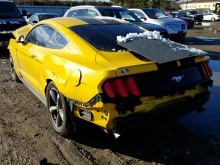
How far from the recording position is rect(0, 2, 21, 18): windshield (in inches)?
382

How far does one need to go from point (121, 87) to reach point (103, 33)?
129 centimetres

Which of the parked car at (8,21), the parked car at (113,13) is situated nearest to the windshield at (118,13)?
the parked car at (113,13)

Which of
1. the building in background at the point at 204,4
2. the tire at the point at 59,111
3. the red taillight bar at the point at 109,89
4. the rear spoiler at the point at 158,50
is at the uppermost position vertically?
the building in background at the point at 204,4

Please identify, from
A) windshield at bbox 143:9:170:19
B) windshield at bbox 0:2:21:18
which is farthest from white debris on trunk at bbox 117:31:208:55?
windshield at bbox 143:9:170:19

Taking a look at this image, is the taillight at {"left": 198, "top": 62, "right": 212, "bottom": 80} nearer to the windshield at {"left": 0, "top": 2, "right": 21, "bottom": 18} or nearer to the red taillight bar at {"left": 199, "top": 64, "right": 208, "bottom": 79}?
the red taillight bar at {"left": 199, "top": 64, "right": 208, "bottom": 79}

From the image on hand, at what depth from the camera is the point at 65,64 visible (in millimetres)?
2895

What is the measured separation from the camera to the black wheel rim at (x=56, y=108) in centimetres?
317

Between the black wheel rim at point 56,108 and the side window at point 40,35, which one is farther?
the side window at point 40,35

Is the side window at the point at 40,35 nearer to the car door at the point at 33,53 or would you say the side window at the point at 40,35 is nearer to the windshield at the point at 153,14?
the car door at the point at 33,53

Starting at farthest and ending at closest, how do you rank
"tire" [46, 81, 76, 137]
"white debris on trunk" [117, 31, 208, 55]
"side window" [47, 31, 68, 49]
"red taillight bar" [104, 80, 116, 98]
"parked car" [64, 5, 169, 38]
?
"parked car" [64, 5, 169, 38] < "side window" [47, 31, 68, 49] < "white debris on trunk" [117, 31, 208, 55] < "tire" [46, 81, 76, 137] < "red taillight bar" [104, 80, 116, 98]

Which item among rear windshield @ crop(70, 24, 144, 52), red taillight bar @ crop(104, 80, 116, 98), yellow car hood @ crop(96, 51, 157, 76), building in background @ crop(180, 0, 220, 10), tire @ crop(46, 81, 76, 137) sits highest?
building in background @ crop(180, 0, 220, 10)

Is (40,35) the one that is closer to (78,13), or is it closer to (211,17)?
(78,13)

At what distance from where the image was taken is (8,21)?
9250 mm

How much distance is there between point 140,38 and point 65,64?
121cm
